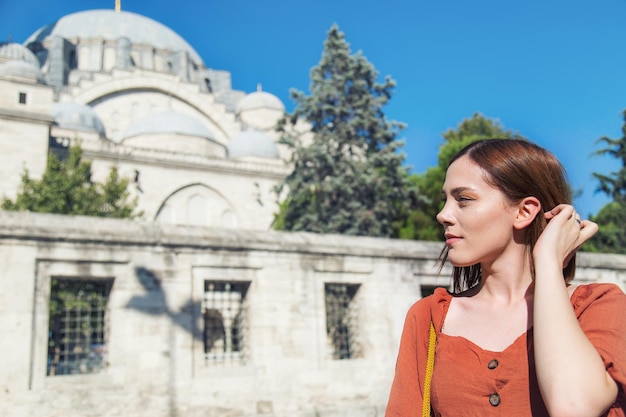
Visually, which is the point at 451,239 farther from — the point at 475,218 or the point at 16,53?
the point at 16,53

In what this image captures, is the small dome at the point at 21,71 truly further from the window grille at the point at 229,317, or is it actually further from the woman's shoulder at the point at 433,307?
the woman's shoulder at the point at 433,307

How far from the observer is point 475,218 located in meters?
1.67

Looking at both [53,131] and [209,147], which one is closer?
[53,131]

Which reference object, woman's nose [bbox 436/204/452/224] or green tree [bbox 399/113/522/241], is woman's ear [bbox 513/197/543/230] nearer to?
woman's nose [bbox 436/204/452/224]


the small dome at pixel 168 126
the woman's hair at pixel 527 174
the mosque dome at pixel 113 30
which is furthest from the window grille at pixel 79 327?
the mosque dome at pixel 113 30

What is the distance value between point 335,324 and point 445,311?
8217 mm

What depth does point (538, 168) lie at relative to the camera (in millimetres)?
1629

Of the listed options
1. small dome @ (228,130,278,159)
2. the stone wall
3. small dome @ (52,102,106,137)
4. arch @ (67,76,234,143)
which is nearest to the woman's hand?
the stone wall

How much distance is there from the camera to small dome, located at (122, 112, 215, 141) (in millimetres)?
39206

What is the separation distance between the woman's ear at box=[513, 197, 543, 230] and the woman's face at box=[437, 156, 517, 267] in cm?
1

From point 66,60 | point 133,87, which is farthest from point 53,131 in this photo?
point 66,60

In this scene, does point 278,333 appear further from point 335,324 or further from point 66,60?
point 66,60

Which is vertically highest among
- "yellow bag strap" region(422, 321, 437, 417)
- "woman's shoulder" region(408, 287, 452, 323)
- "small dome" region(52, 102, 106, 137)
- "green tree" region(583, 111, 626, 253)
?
"small dome" region(52, 102, 106, 137)

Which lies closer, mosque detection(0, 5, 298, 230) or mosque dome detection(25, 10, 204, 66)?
mosque detection(0, 5, 298, 230)
